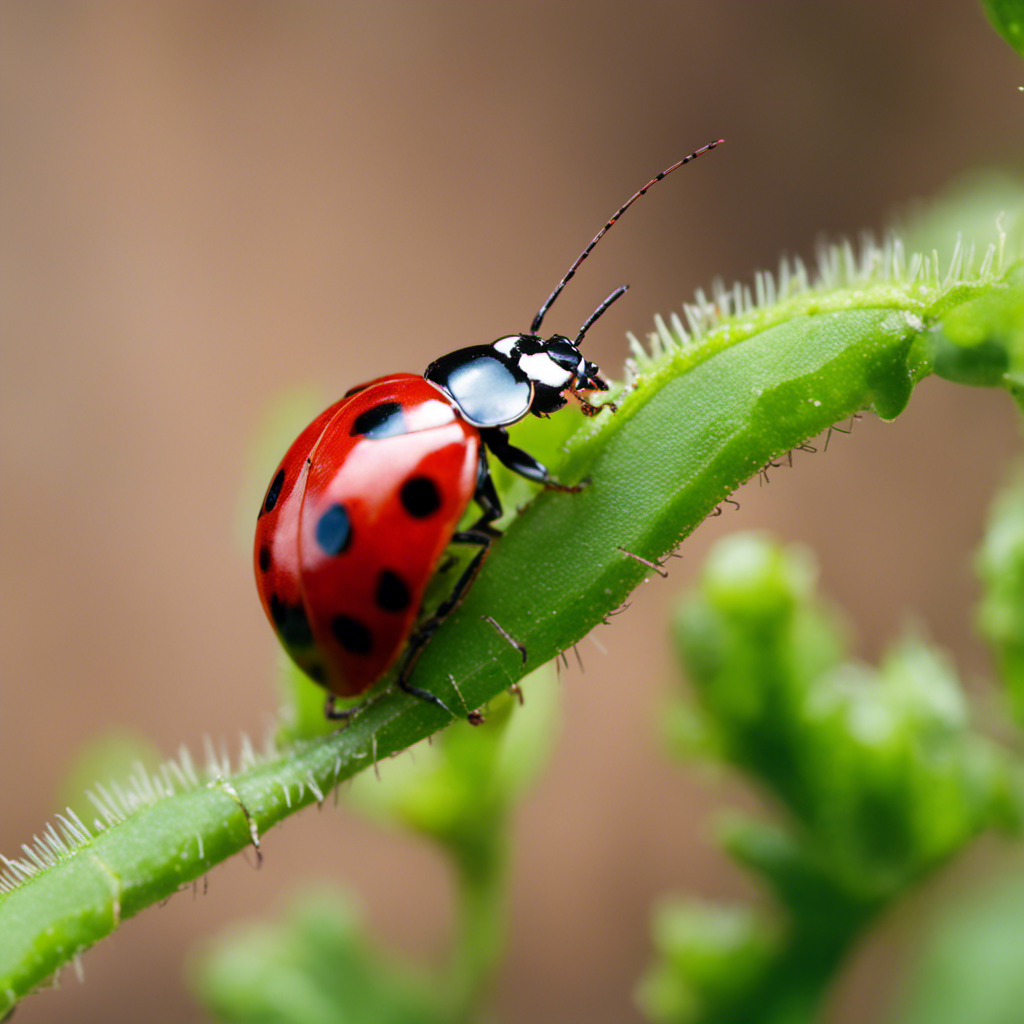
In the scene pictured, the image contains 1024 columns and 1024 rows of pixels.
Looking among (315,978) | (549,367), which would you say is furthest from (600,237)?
(315,978)

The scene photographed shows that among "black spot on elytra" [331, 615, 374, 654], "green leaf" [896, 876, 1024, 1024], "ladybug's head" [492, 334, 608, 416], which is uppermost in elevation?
"ladybug's head" [492, 334, 608, 416]

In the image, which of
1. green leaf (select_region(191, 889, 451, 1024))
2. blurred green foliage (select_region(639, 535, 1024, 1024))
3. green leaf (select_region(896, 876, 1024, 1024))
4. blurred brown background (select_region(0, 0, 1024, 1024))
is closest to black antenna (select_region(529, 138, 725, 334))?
blurred green foliage (select_region(639, 535, 1024, 1024))

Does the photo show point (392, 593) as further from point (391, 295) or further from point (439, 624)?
point (391, 295)

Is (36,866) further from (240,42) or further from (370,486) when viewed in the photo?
(240,42)

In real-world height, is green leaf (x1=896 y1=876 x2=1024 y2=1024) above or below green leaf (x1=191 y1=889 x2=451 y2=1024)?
below

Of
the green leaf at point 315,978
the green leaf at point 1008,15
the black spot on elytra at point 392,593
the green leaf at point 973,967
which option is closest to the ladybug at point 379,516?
the black spot on elytra at point 392,593

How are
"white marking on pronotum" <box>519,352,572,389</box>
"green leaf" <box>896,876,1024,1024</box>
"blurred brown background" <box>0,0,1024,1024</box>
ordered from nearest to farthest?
"white marking on pronotum" <box>519,352,572,389</box>, "green leaf" <box>896,876,1024,1024</box>, "blurred brown background" <box>0,0,1024,1024</box>

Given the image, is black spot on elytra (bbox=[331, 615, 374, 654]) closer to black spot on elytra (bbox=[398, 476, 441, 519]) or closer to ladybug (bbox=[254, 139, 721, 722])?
ladybug (bbox=[254, 139, 721, 722])
